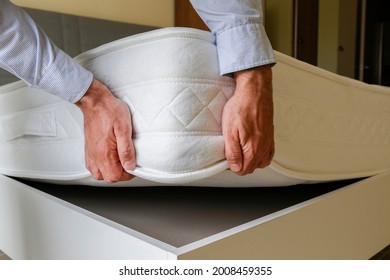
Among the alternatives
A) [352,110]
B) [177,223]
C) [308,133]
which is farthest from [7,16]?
[352,110]

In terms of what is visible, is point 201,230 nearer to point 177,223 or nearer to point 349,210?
point 177,223

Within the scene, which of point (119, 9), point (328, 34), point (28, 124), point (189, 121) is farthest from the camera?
point (328, 34)

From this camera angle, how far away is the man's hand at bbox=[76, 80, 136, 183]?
18.9 inches

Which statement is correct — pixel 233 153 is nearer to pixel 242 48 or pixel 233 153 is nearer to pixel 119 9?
pixel 242 48

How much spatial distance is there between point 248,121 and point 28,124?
417mm

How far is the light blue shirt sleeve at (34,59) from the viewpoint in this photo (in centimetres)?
50

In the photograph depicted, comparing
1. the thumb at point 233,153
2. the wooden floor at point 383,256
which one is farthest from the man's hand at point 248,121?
the wooden floor at point 383,256

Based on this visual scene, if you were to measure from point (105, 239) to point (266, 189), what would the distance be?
1.38 ft

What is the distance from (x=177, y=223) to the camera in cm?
55

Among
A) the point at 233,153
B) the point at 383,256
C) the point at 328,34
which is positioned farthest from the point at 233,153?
the point at 328,34

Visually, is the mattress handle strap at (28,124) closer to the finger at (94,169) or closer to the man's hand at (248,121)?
the finger at (94,169)

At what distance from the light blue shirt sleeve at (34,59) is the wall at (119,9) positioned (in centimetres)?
134

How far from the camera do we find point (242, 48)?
0.50m
